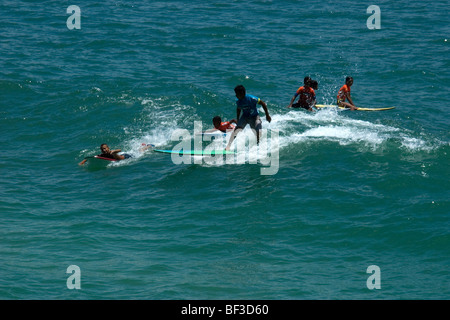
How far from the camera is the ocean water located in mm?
15812

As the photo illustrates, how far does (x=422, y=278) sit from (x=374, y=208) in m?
3.36

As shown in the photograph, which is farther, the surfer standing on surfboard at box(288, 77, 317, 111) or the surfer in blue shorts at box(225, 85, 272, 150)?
the surfer standing on surfboard at box(288, 77, 317, 111)

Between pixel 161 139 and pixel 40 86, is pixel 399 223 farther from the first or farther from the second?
pixel 40 86

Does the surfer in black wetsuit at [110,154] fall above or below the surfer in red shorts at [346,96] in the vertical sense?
below

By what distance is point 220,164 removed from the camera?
21609 mm

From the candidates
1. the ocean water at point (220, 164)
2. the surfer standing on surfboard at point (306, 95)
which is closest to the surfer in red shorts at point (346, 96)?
the ocean water at point (220, 164)

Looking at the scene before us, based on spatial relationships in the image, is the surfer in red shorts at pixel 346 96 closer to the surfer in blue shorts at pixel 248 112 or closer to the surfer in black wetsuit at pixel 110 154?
the surfer in blue shorts at pixel 248 112

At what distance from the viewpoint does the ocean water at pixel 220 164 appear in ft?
51.9

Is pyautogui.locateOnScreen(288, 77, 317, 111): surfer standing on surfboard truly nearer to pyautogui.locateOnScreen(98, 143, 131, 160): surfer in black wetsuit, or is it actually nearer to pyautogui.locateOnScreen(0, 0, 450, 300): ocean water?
pyautogui.locateOnScreen(0, 0, 450, 300): ocean water

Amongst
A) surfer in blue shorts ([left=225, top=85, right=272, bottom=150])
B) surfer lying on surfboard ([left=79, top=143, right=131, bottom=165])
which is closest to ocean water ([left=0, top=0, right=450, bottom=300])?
surfer lying on surfboard ([left=79, top=143, right=131, bottom=165])

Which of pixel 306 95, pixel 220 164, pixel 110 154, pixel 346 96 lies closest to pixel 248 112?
pixel 220 164

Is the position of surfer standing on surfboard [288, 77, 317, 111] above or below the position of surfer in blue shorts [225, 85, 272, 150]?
above

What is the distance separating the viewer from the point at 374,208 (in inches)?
725

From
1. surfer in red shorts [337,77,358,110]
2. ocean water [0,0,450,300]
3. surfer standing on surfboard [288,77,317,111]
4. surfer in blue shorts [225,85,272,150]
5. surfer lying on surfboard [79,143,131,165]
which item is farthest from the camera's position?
surfer in red shorts [337,77,358,110]
